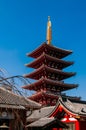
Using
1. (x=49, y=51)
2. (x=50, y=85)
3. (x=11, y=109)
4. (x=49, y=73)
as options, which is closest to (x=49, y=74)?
(x=49, y=73)

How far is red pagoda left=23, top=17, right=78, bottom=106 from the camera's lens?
48906 millimetres

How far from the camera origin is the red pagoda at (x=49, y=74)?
4891cm

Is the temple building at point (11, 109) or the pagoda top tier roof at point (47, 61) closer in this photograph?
the temple building at point (11, 109)

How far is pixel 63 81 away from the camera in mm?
53062

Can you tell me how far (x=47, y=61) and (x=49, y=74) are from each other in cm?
278

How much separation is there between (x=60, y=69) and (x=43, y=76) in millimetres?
5350

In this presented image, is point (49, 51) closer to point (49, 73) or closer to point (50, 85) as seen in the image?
point (49, 73)

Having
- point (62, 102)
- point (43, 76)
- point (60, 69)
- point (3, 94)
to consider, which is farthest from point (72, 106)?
point (60, 69)

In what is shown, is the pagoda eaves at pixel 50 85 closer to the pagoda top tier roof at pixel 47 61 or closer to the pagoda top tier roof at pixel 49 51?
the pagoda top tier roof at pixel 47 61

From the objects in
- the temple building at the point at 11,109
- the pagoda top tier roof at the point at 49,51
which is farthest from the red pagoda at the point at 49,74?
the temple building at the point at 11,109

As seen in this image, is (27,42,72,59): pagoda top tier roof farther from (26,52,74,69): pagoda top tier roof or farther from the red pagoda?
(26,52,74,69): pagoda top tier roof

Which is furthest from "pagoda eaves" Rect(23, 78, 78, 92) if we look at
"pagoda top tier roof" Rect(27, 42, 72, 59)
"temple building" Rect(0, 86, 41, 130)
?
"temple building" Rect(0, 86, 41, 130)

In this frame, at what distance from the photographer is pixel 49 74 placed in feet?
169

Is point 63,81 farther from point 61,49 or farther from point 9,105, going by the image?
point 9,105
